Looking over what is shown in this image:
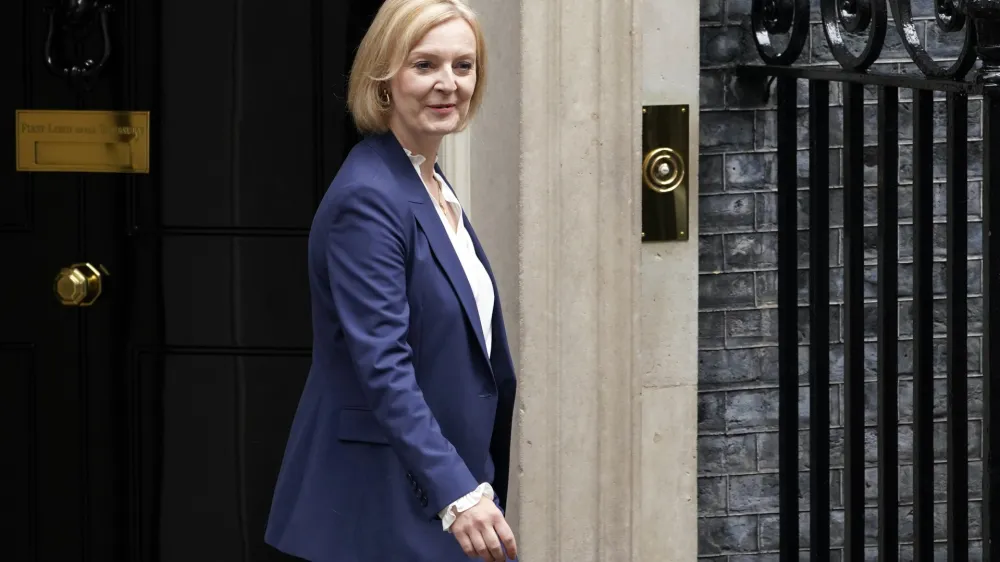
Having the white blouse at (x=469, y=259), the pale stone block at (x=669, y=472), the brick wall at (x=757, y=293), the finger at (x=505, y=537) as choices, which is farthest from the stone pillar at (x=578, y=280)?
the finger at (x=505, y=537)

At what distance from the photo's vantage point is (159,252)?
14.0ft

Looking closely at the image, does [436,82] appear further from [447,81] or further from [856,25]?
[856,25]

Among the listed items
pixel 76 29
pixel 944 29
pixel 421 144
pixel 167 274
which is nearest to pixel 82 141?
pixel 76 29

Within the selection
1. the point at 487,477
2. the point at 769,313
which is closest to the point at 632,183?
the point at 769,313

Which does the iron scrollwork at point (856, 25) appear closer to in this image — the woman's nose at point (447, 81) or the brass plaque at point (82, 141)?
the woman's nose at point (447, 81)

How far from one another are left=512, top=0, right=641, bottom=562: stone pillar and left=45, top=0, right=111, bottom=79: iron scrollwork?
3.57 feet

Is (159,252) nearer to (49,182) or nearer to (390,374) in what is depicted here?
(49,182)

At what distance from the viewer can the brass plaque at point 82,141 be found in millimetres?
4230

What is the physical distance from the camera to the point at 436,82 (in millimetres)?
2766

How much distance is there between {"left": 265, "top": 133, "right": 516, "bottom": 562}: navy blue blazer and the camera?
2637mm

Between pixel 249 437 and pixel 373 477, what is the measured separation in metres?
1.59

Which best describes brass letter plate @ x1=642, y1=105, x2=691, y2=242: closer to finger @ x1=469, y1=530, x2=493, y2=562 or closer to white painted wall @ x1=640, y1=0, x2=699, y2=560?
white painted wall @ x1=640, y1=0, x2=699, y2=560

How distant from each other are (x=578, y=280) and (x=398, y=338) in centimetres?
122

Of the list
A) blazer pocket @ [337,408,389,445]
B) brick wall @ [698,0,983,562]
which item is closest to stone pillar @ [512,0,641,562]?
brick wall @ [698,0,983,562]
